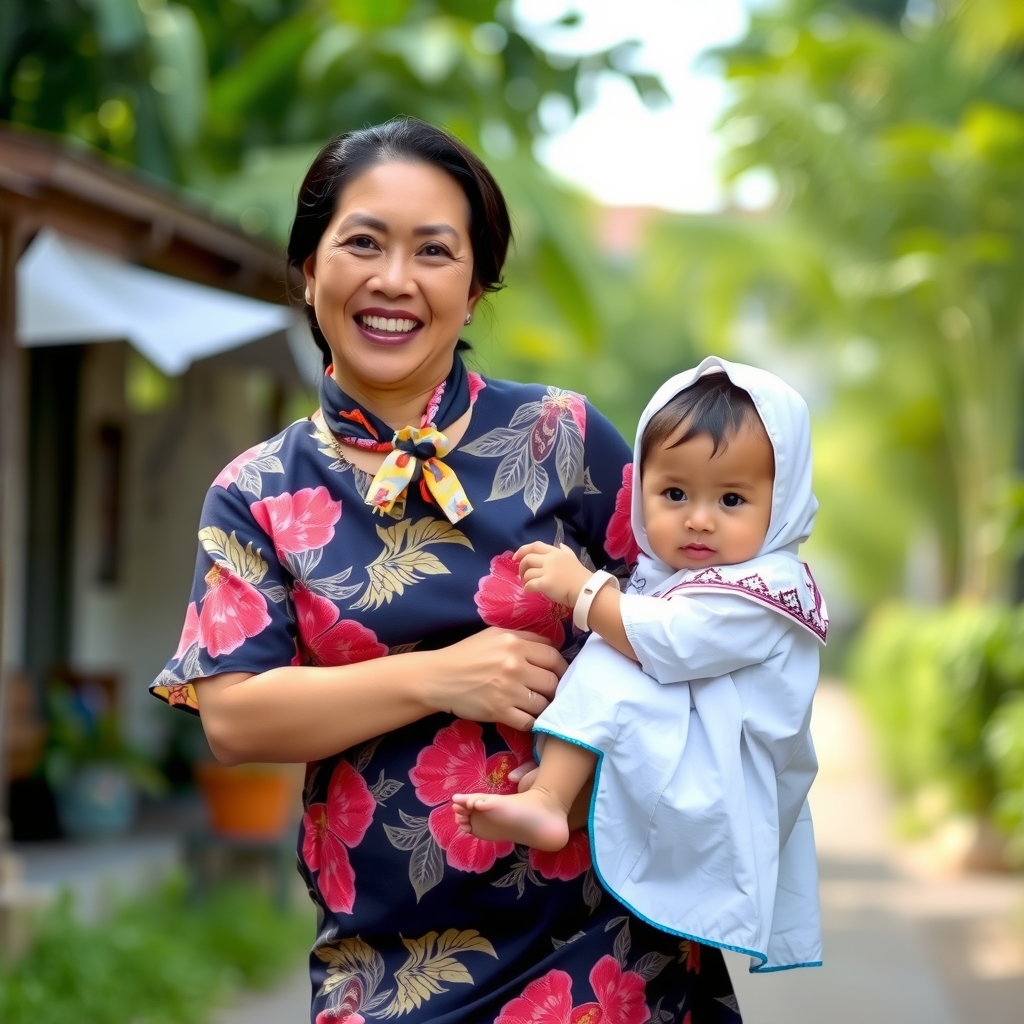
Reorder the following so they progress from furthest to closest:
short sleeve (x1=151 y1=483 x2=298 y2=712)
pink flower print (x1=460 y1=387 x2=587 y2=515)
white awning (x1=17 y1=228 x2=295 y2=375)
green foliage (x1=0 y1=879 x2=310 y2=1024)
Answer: white awning (x1=17 y1=228 x2=295 y2=375) < green foliage (x1=0 y1=879 x2=310 y2=1024) < pink flower print (x1=460 y1=387 x2=587 y2=515) < short sleeve (x1=151 y1=483 x2=298 y2=712)

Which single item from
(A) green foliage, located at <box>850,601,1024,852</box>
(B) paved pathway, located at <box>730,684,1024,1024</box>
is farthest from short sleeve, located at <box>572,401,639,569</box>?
(A) green foliage, located at <box>850,601,1024,852</box>

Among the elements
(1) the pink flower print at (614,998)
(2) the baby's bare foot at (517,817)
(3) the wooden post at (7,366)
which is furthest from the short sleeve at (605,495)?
(3) the wooden post at (7,366)

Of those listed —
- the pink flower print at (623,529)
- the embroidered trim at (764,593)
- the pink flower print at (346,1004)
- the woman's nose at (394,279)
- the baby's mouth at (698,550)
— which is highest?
the woman's nose at (394,279)

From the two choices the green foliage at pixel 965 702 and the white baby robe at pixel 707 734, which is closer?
the white baby robe at pixel 707 734

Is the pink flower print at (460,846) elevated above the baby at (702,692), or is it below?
below

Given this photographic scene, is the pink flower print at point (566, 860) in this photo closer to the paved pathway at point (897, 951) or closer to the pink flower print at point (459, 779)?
the pink flower print at point (459, 779)

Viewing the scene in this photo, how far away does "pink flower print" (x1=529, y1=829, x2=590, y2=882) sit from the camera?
209 cm

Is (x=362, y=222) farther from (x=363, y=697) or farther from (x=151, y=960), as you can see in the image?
(x=151, y=960)

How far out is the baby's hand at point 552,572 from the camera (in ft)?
6.63

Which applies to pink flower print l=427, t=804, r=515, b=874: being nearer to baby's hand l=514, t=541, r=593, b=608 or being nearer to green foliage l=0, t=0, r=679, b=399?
baby's hand l=514, t=541, r=593, b=608

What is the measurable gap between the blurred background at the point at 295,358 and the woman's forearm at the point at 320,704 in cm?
155

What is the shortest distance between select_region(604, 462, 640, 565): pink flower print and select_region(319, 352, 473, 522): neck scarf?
25 centimetres

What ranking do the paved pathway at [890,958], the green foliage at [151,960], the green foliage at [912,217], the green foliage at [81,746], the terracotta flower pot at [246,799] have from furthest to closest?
the green foliage at [912,217] < the green foliage at [81,746] < the terracotta flower pot at [246,799] < the paved pathway at [890,958] < the green foliage at [151,960]

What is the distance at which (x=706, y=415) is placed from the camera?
211 cm
